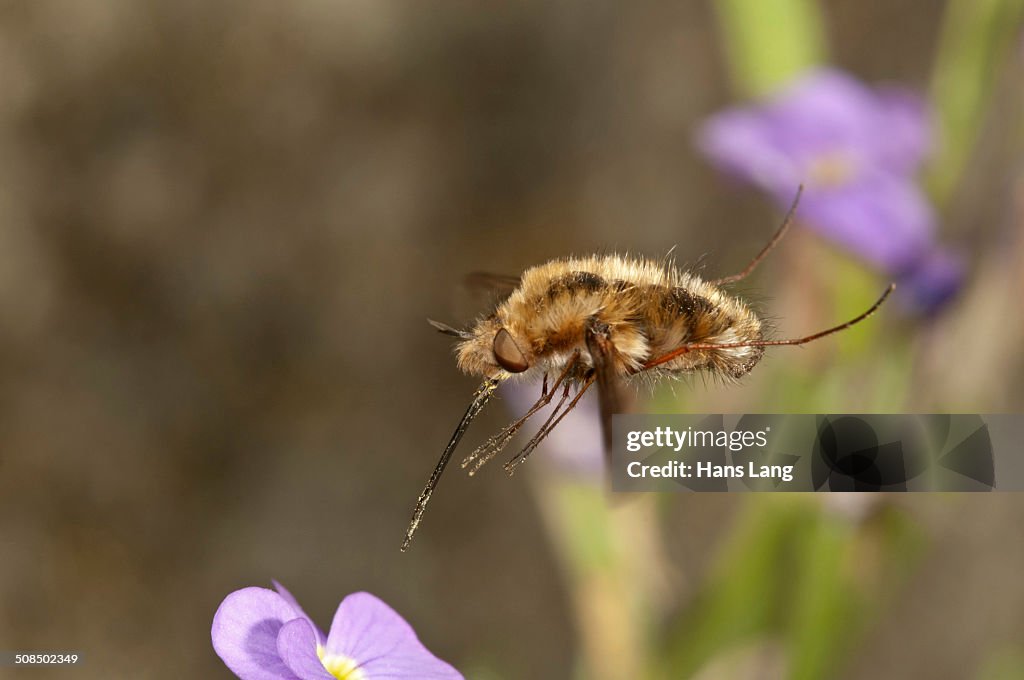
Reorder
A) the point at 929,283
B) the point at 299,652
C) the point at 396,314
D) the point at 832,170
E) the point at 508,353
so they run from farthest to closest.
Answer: the point at 396,314 → the point at 832,170 → the point at 929,283 → the point at 508,353 → the point at 299,652

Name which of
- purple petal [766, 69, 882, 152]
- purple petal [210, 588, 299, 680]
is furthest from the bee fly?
purple petal [766, 69, 882, 152]


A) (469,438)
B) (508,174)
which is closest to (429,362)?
(469,438)

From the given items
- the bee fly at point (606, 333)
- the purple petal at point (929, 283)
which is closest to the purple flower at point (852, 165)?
the purple petal at point (929, 283)

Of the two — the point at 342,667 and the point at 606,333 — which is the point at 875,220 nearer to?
the point at 606,333

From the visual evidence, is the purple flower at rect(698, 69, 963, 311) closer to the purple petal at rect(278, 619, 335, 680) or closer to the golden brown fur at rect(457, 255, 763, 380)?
the golden brown fur at rect(457, 255, 763, 380)

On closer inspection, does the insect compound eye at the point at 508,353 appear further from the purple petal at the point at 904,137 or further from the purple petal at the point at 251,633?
the purple petal at the point at 904,137

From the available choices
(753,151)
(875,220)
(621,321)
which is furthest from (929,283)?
(621,321)
